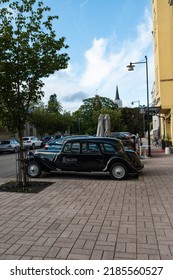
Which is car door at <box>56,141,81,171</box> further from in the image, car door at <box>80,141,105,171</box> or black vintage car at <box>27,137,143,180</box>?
car door at <box>80,141,105,171</box>

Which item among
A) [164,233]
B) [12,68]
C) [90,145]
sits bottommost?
[164,233]

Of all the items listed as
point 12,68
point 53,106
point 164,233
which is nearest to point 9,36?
point 12,68

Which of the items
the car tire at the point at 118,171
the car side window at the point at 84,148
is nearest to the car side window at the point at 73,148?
the car side window at the point at 84,148

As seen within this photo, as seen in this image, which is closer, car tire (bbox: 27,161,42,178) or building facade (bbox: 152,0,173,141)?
car tire (bbox: 27,161,42,178)

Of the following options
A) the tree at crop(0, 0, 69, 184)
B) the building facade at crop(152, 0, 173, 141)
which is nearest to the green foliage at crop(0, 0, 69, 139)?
the tree at crop(0, 0, 69, 184)

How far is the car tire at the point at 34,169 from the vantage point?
11727mm

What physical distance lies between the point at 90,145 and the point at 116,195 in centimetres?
332

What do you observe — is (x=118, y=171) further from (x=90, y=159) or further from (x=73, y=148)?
(x=73, y=148)

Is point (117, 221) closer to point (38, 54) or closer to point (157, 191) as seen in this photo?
point (157, 191)

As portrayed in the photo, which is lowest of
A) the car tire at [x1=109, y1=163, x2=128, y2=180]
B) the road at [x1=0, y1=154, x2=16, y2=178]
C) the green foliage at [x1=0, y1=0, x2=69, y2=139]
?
the road at [x1=0, y1=154, x2=16, y2=178]

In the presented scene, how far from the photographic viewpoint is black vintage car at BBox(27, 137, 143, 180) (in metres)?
11.0

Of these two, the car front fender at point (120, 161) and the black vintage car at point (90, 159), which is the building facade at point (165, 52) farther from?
the car front fender at point (120, 161)

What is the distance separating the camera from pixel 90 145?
37.2 ft

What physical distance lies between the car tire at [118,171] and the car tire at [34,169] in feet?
8.72
